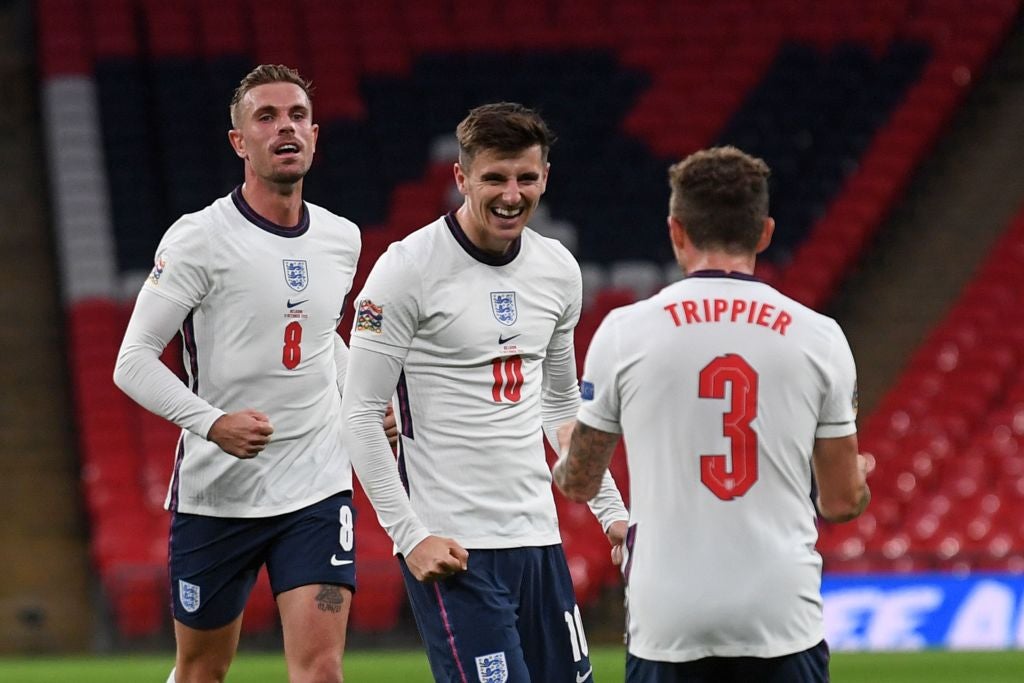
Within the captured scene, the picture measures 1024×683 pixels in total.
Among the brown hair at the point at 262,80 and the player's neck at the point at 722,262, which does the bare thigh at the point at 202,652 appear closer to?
the brown hair at the point at 262,80

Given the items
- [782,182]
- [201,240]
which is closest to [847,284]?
[782,182]

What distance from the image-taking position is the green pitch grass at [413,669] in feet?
28.5

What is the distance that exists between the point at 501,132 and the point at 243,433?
1.18 metres

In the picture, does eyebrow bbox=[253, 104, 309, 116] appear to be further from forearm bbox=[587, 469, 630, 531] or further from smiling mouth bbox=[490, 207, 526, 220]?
forearm bbox=[587, 469, 630, 531]

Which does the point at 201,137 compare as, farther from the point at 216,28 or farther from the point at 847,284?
the point at 847,284

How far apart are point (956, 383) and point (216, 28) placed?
7.21 meters

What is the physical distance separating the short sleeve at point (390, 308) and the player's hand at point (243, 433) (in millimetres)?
664

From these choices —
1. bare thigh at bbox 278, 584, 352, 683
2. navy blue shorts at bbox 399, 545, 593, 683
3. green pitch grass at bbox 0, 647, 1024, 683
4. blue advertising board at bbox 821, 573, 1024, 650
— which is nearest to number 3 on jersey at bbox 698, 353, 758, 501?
navy blue shorts at bbox 399, 545, 593, 683

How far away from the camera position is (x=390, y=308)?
13.4ft

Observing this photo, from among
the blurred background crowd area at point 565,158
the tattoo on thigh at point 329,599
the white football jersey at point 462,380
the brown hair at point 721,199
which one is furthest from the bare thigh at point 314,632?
the blurred background crowd area at point 565,158

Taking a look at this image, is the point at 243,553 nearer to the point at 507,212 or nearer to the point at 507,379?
the point at 507,379

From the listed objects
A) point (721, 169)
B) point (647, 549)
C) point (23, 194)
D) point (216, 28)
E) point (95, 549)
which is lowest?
point (95, 549)

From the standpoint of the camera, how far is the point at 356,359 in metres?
4.06

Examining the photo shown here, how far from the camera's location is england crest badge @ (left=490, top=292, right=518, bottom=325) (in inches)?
167
